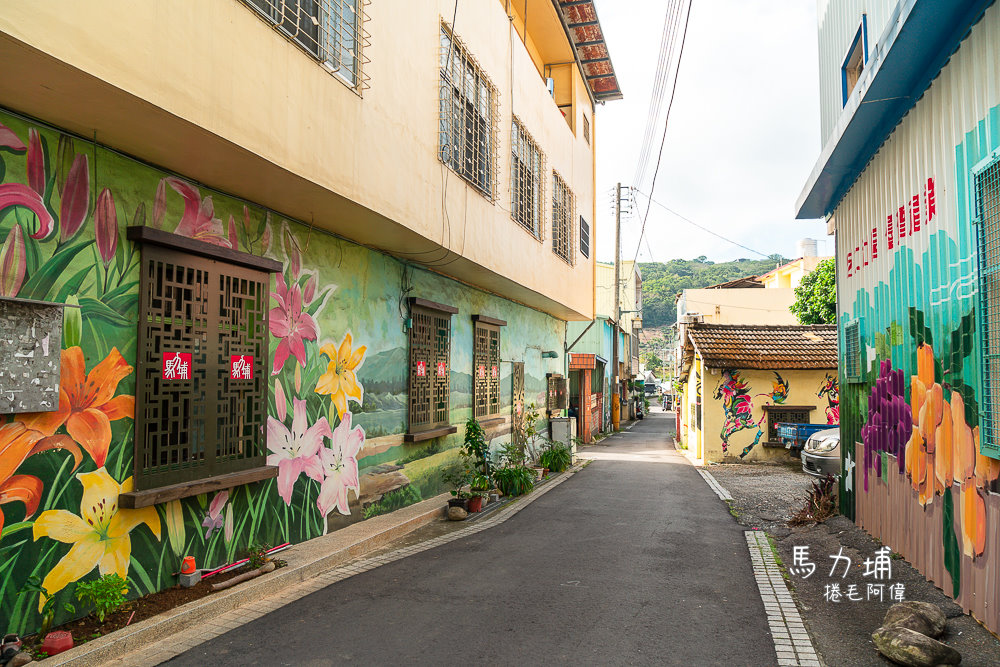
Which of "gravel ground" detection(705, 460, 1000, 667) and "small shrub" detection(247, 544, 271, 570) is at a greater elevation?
"small shrub" detection(247, 544, 271, 570)

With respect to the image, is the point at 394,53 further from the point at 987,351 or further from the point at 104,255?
the point at 987,351

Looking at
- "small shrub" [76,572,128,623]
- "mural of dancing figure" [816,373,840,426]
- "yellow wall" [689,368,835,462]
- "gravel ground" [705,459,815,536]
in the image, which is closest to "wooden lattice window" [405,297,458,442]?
"gravel ground" [705,459,815,536]

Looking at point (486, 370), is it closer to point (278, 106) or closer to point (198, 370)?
point (198, 370)

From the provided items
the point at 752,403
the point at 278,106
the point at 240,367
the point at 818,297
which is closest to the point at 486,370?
the point at 240,367

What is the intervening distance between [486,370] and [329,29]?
806 cm

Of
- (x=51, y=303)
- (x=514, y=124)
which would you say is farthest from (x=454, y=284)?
(x=51, y=303)

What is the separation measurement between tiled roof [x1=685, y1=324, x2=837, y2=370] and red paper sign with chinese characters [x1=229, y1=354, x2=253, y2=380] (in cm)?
1496

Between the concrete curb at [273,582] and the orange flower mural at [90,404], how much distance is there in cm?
130

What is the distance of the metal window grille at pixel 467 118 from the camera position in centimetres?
957

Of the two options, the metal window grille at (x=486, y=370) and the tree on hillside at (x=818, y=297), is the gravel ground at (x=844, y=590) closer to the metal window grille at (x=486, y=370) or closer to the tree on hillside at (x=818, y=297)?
the metal window grille at (x=486, y=370)

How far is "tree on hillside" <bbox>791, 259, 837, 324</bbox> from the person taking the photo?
95.9 ft

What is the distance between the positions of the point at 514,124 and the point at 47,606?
10.7m

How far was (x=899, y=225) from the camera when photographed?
7.14 metres

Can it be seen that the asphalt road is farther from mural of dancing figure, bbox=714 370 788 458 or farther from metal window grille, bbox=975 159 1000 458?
mural of dancing figure, bbox=714 370 788 458
